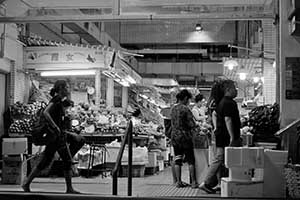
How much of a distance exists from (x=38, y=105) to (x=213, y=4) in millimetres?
5447

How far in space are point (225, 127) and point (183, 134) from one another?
1340 mm

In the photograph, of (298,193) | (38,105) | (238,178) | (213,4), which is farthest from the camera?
(38,105)

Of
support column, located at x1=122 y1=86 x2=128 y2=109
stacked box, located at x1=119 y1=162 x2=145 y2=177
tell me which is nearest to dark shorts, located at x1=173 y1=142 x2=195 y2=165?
stacked box, located at x1=119 y1=162 x2=145 y2=177

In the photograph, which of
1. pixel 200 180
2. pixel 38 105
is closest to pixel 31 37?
pixel 38 105

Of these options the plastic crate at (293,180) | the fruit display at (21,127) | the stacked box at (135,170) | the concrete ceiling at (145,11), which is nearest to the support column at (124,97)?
the fruit display at (21,127)

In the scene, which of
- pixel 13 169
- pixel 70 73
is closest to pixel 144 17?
pixel 13 169

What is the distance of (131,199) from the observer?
4844mm

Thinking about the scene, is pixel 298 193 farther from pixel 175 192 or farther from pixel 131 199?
pixel 175 192

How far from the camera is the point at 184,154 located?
8273 millimetres

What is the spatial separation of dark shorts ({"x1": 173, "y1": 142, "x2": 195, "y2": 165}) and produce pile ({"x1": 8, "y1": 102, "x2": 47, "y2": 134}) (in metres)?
4.30

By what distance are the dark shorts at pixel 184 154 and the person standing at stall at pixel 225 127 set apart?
953mm

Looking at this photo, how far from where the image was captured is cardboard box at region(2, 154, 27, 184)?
889 centimetres

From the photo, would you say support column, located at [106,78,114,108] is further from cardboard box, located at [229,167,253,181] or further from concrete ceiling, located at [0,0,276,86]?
cardboard box, located at [229,167,253,181]

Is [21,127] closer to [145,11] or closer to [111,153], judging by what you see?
[111,153]
